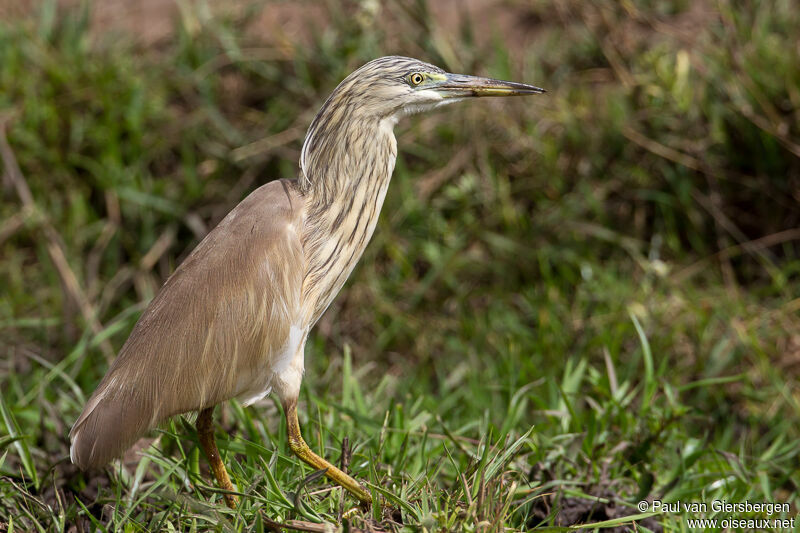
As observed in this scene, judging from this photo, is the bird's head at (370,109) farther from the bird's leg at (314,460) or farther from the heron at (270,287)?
the bird's leg at (314,460)

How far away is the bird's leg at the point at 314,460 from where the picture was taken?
2613mm

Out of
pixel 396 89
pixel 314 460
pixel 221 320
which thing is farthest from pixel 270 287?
pixel 396 89

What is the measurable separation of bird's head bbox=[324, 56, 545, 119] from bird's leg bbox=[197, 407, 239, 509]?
1014 mm

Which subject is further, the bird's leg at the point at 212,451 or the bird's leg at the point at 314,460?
the bird's leg at the point at 212,451

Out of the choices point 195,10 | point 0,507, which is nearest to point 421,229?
point 195,10

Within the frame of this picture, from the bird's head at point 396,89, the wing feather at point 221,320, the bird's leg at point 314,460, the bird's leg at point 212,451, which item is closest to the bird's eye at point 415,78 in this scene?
the bird's head at point 396,89

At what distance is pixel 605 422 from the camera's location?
3.25 metres

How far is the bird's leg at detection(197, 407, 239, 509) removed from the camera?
2729mm

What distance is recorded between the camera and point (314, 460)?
8.75ft

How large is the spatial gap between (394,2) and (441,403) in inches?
96.3

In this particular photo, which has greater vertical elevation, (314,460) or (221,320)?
(221,320)

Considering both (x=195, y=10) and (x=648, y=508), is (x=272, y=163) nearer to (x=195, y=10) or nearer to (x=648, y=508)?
(x=195, y=10)

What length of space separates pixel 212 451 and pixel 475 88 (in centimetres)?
134

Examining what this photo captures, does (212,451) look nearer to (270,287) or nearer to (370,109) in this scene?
(270,287)
